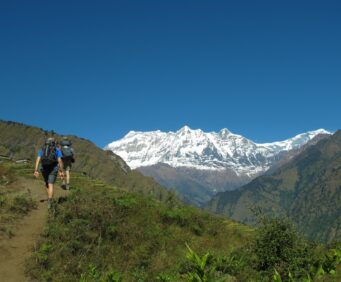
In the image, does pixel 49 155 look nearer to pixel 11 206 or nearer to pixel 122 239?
pixel 11 206

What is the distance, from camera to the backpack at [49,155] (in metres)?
18.2

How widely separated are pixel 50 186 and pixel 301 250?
10.4 metres

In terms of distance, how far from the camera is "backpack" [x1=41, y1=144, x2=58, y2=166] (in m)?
18.2

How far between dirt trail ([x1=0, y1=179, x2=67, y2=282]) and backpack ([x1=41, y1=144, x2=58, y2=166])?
1929 mm

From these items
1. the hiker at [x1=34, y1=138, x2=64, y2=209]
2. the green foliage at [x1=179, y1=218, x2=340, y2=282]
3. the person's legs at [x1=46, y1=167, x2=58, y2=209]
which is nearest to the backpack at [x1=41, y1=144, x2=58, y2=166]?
the hiker at [x1=34, y1=138, x2=64, y2=209]

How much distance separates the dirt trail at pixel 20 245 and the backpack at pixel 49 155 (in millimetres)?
1929

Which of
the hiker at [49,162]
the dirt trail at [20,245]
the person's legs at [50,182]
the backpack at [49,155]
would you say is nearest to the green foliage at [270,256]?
the dirt trail at [20,245]

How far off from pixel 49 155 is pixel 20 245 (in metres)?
5.45

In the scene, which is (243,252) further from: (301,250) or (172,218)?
(172,218)

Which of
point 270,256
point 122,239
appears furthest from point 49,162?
point 270,256

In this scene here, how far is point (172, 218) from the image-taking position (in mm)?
19047

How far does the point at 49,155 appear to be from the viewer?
18203 mm

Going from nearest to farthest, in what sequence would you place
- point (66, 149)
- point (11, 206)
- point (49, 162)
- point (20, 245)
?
point (20, 245)
point (11, 206)
point (49, 162)
point (66, 149)

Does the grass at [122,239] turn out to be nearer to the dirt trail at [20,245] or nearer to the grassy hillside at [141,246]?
the grassy hillside at [141,246]
